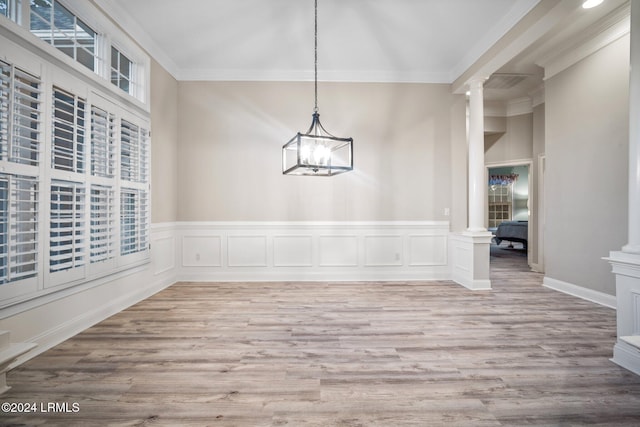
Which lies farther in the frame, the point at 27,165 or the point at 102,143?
the point at 102,143

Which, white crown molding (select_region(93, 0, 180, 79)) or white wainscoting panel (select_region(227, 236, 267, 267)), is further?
white wainscoting panel (select_region(227, 236, 267, 267))

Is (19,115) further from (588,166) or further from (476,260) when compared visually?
(588,166)

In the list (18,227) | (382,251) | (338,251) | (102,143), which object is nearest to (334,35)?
(102,143)

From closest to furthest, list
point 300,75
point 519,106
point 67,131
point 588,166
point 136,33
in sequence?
1. point 67,131
2. point 136,33
3. point 588,166
4. point 300,75
5. point 519,106

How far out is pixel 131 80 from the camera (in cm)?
375

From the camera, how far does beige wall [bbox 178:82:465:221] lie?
4812 mm

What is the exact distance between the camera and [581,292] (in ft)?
12.8

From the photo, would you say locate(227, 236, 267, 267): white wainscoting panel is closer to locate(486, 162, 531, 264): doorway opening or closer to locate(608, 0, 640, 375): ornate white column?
locate(608, 0, 640, 375): ornate white column

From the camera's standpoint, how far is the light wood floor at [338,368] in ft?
5.49

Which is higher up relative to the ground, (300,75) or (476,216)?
(300,75)

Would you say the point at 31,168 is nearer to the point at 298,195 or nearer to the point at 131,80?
→ the point at 131,80

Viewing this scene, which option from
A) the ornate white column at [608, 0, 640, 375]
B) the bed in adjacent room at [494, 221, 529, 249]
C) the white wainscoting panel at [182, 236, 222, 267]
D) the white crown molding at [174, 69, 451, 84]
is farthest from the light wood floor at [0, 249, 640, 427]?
the bed in adjacent room at [494, 221, 529, 249]

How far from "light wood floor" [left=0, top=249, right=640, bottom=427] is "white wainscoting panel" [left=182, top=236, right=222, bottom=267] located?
1.23 m

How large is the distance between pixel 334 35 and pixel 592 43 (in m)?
3.15
